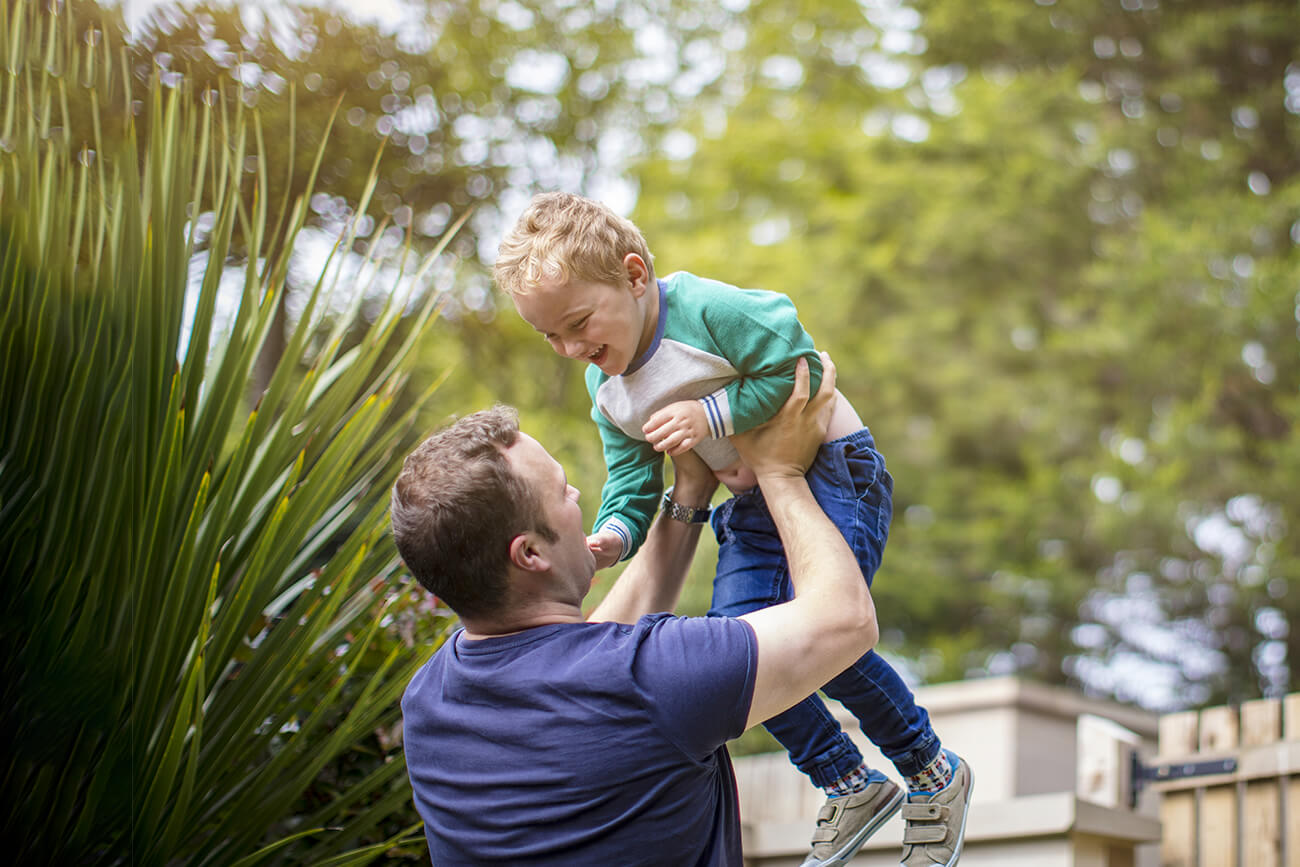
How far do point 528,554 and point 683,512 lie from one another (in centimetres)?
58

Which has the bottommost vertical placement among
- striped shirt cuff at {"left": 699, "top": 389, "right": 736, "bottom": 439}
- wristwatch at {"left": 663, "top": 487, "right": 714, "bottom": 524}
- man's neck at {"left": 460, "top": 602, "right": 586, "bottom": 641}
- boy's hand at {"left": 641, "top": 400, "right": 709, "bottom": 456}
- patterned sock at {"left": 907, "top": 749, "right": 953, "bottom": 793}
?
patterned sock at {"left": 907, "top": 749, "right": 953, "bottom": 793}

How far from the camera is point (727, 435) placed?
7.16 ft

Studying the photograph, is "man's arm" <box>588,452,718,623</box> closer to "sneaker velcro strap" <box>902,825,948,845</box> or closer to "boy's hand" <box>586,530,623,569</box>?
"boy's hand" <box>586,530,623,569</box>

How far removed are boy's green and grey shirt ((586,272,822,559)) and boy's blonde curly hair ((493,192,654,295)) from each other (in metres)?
0.15

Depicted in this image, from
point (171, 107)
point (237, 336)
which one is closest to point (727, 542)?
point (237, 336)

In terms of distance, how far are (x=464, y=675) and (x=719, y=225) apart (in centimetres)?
1293

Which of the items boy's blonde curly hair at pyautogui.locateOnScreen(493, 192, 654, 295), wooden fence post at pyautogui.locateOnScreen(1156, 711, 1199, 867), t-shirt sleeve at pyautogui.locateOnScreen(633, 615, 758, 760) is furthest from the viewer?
wooden fence post at pyautogui.locateOnScreen(1156, 711, 1199, 867)

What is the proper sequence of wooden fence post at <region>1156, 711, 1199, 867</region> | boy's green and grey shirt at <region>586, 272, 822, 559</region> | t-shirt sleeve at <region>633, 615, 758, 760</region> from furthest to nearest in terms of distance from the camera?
wooden fence post at <region>1156, 711, 1199, 867</region>, boy's green and grey shirt at <region>586, 272, 822, 559</region>, t-shirt sleeve at <region>633, 615, 758, 760</region>

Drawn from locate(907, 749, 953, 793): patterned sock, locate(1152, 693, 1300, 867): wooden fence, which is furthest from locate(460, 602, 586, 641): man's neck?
locate(1152, 693, 1300, 867): wooden fence

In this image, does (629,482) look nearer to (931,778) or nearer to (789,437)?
(789,437)

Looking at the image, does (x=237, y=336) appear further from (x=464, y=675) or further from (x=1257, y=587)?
(x=1257, y=587)

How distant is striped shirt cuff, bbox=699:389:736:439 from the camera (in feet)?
7.06

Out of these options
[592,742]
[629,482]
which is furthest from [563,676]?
[629,482]

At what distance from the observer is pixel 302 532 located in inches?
102
